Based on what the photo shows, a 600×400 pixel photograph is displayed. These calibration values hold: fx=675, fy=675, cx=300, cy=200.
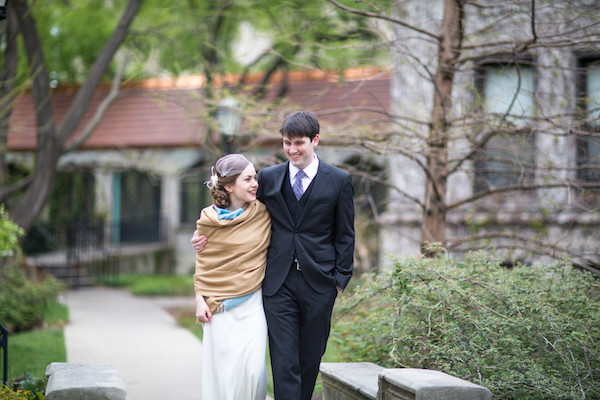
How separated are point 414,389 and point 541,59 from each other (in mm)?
8560

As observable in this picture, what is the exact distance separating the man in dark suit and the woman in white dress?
0.29ft

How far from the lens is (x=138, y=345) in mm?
9234

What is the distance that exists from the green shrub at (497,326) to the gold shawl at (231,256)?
3.46 feet

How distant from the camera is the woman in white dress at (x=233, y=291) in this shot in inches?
162

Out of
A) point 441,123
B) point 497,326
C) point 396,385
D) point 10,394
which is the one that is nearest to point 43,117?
point 441,123

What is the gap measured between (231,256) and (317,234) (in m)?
0.56

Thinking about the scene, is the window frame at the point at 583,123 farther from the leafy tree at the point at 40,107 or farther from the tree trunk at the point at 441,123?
the leafy tree at the point at 40,107

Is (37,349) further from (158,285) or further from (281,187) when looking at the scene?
(158,285)

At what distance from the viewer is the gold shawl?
4.16 meters

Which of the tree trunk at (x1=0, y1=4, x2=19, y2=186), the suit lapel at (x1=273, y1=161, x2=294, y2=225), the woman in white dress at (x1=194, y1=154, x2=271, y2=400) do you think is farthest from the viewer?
the tree trunk at (x1=0, y1=4, x2=19, y2=186)

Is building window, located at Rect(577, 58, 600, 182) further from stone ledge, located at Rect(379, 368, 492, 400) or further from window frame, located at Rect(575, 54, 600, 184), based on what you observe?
stone ledge, located at Rect(379, 368, 492, 400)

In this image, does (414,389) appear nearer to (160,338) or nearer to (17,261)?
(160,338)

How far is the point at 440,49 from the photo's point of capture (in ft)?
22.9

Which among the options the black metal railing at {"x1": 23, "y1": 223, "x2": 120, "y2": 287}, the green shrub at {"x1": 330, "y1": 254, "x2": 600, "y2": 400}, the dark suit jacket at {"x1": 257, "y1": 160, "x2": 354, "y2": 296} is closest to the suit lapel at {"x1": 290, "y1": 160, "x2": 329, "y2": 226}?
the dark suit jacket at {"x1": 257, "y1": 160, "x2": 354, "y2": 296}
